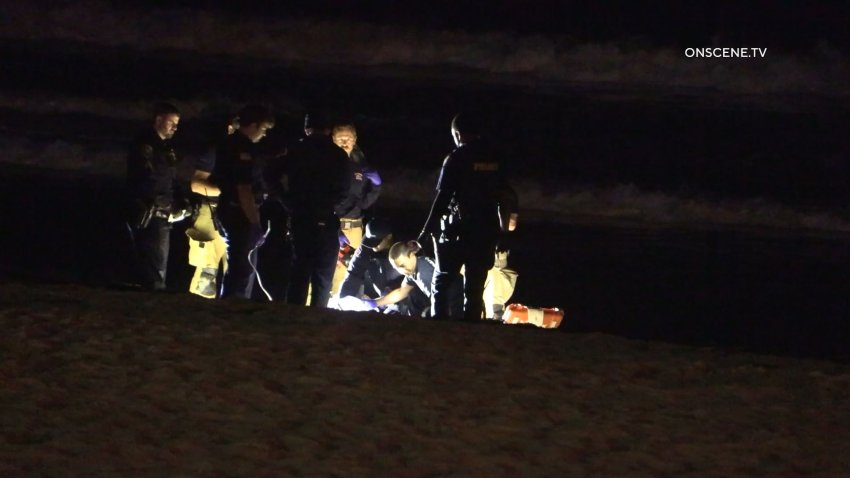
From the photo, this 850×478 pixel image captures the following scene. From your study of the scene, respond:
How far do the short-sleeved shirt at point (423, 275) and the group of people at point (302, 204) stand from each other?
0.13 meters

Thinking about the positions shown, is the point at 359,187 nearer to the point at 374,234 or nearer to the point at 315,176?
the point at 374,234

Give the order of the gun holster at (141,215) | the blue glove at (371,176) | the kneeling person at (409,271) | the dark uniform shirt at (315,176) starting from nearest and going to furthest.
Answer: the dark uniform shirt at (315,176) → the gun holster at (141,215) → the blue glove at (371,176) → the kneeling person at (409,271)

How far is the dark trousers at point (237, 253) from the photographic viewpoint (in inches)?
362

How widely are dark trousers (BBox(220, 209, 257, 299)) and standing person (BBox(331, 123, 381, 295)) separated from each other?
0.65 meters

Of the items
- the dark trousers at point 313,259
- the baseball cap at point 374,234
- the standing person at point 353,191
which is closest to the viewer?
the dark trousers at point 313,259

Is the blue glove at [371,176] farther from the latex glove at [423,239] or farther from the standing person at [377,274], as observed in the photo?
the latex glove at [423,239]

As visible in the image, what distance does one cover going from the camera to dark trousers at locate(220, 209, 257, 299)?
30.2 feet

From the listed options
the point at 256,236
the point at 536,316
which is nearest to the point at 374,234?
the point at 256,236

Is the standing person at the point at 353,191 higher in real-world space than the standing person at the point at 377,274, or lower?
higher

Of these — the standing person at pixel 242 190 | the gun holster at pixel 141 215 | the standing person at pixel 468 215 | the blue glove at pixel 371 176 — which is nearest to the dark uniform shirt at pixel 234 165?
the standing person at pixel 242 190

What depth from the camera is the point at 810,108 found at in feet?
97.2

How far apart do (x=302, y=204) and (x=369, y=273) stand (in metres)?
1.55

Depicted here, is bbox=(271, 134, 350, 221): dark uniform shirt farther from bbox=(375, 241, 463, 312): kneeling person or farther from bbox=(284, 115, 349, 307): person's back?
bbox=(375, 241, 463, 312): kneeling person

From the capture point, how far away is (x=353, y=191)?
32.4 ft
